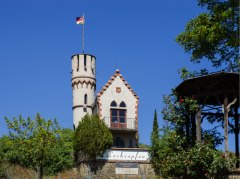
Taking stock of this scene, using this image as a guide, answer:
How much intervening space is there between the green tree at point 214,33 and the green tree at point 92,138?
52.1 ft

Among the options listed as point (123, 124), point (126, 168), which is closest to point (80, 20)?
point (123, 124)

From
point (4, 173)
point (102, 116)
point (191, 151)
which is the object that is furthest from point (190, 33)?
point (102, 116)

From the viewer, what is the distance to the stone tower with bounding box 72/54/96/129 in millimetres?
57469

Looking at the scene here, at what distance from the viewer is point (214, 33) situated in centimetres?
2709

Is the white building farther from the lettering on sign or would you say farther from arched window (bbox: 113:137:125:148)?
the lettering on sign

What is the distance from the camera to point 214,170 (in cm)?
2425

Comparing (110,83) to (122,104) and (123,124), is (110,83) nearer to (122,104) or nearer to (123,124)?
(122,104)

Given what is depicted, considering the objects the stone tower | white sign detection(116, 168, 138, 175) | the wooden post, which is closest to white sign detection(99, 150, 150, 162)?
white sign detection(116, 168, 138, 175)

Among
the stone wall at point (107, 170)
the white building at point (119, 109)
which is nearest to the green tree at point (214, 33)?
the stone wall at point (107, 170)

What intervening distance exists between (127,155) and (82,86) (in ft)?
52.7

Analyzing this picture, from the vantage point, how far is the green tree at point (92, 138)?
142 feet

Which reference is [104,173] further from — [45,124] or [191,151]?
[191,151]

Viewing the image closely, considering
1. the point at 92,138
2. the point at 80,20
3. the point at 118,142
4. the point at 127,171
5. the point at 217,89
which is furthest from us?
the point at 80,20

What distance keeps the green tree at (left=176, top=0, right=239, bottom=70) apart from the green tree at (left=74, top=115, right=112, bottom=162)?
15.9 m
